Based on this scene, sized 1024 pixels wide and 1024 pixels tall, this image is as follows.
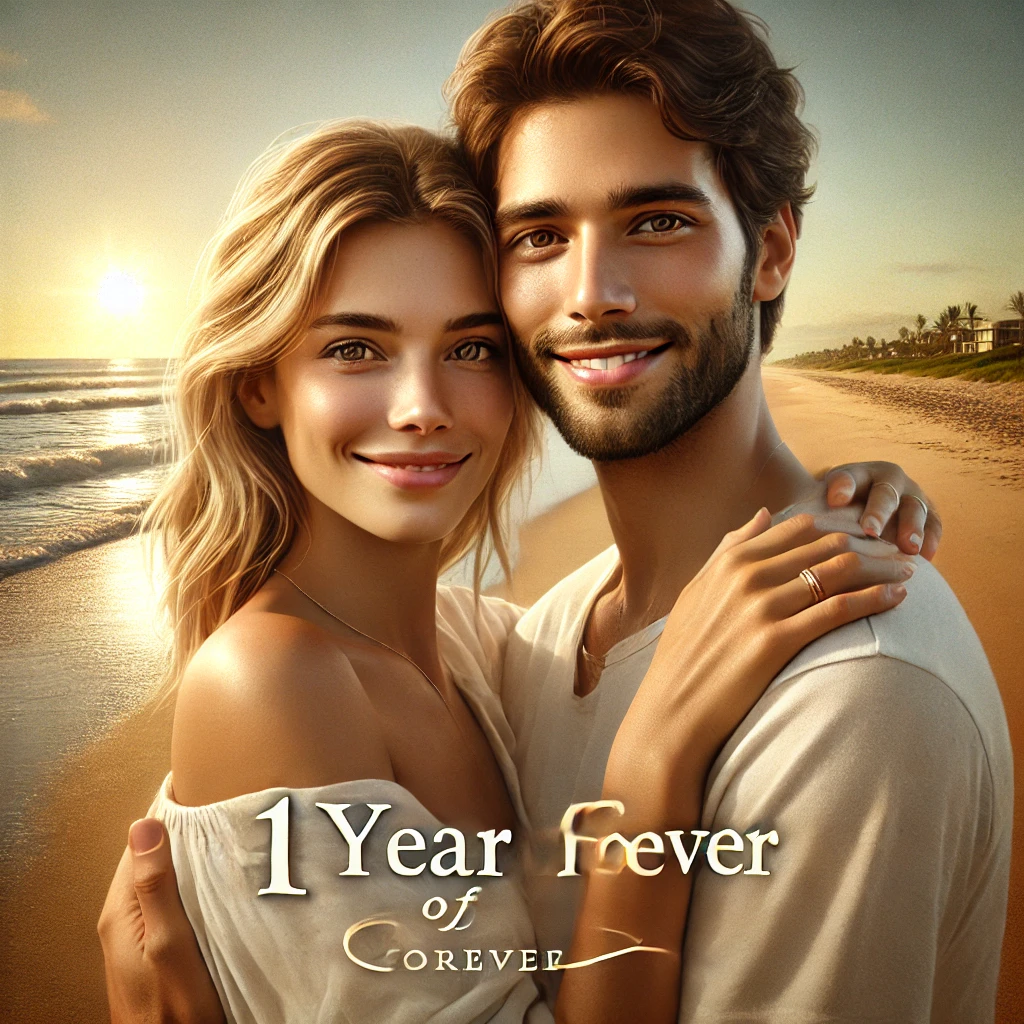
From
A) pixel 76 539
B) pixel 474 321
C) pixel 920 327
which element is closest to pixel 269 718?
pixel 474 321

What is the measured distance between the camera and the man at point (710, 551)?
1181 mm

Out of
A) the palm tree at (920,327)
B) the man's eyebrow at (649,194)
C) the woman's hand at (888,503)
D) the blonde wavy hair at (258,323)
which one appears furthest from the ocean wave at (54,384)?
the palm tree at (920,327)

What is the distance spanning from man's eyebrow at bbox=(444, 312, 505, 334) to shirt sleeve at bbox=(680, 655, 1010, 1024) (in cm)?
67

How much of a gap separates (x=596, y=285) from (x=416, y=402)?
307 mm

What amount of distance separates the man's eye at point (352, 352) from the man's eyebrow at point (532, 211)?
11.4 inches

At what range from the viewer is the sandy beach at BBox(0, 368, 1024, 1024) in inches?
70.2

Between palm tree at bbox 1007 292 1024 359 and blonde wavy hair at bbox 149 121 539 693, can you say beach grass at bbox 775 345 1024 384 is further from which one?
blonde wavy hair at bbox 149 121 539 693

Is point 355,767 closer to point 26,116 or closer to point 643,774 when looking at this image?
point 643,774

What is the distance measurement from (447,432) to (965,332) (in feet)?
3.77

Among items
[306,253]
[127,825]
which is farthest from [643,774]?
[127,825]

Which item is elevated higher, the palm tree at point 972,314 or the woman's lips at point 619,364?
the palm tree at point 972,314

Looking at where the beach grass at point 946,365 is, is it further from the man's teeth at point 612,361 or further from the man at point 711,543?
the man's teeth at point 612,361

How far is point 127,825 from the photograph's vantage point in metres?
1.85

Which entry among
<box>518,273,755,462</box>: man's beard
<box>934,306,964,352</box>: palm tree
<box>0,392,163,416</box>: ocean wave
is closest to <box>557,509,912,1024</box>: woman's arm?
<box>518,273,755,462</box>: man's beard
